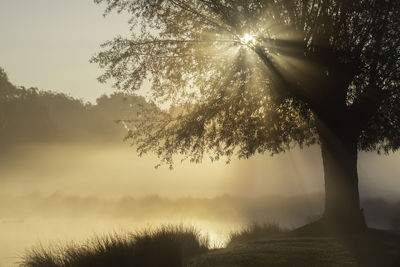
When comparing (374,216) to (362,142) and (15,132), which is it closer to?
(362,142)

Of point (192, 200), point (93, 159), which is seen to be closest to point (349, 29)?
point (192, 200)

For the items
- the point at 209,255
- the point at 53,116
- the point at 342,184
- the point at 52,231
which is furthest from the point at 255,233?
the point at 53,116

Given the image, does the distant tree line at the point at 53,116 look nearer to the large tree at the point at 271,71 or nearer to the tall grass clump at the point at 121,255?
the large tree at the point at 271,71

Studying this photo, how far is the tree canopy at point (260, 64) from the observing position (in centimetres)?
1761

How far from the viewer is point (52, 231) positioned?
30.3 meters

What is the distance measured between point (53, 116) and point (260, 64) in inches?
3381

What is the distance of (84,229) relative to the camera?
30.2m

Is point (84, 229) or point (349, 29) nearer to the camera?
point (349, 29)

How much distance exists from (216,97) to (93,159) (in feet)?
330

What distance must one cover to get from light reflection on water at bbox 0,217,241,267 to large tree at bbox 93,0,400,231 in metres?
4.14

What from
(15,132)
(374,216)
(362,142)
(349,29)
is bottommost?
(374,216)

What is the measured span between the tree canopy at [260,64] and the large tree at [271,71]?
36mm

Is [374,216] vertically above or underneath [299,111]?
underneath

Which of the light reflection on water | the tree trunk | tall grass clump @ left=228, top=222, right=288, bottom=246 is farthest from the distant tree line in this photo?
the tree trunk
